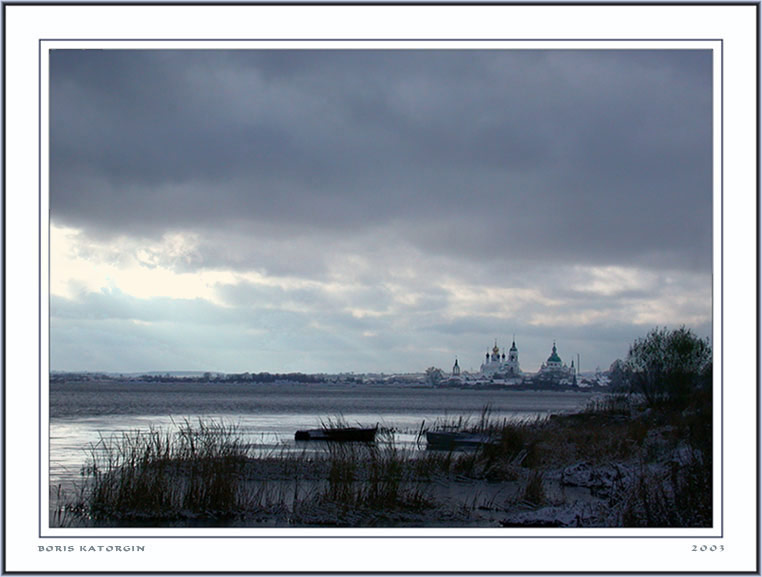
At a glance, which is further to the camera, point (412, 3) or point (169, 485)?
point (169, 485)

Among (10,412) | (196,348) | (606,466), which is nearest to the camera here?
(10,412)

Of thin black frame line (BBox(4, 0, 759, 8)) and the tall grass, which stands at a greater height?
thin black frame line (BBox(4, 0, 759, 8))

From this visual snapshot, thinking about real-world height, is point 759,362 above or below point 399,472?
above

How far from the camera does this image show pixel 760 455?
305 cm

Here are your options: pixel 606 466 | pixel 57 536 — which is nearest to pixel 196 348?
pixel 606 466

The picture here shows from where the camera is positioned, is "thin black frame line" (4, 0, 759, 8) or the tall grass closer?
"thin black frame line" (4, 0, 759, 8)

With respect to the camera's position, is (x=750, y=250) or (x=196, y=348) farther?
(x=196, y=348)

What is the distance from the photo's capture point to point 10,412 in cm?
303

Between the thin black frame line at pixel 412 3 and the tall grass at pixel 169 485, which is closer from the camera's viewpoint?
the thin black frame line at pixel 412 3

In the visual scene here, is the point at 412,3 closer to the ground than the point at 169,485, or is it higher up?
higher up

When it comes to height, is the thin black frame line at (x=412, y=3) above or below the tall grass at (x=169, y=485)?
above

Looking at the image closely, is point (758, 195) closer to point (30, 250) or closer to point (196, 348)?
point (30, 250)

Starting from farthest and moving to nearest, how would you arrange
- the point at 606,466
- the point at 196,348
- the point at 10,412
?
the point at 196,348 → the point at 606,466 → the point at 10,412

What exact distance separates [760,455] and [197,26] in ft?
9.67
